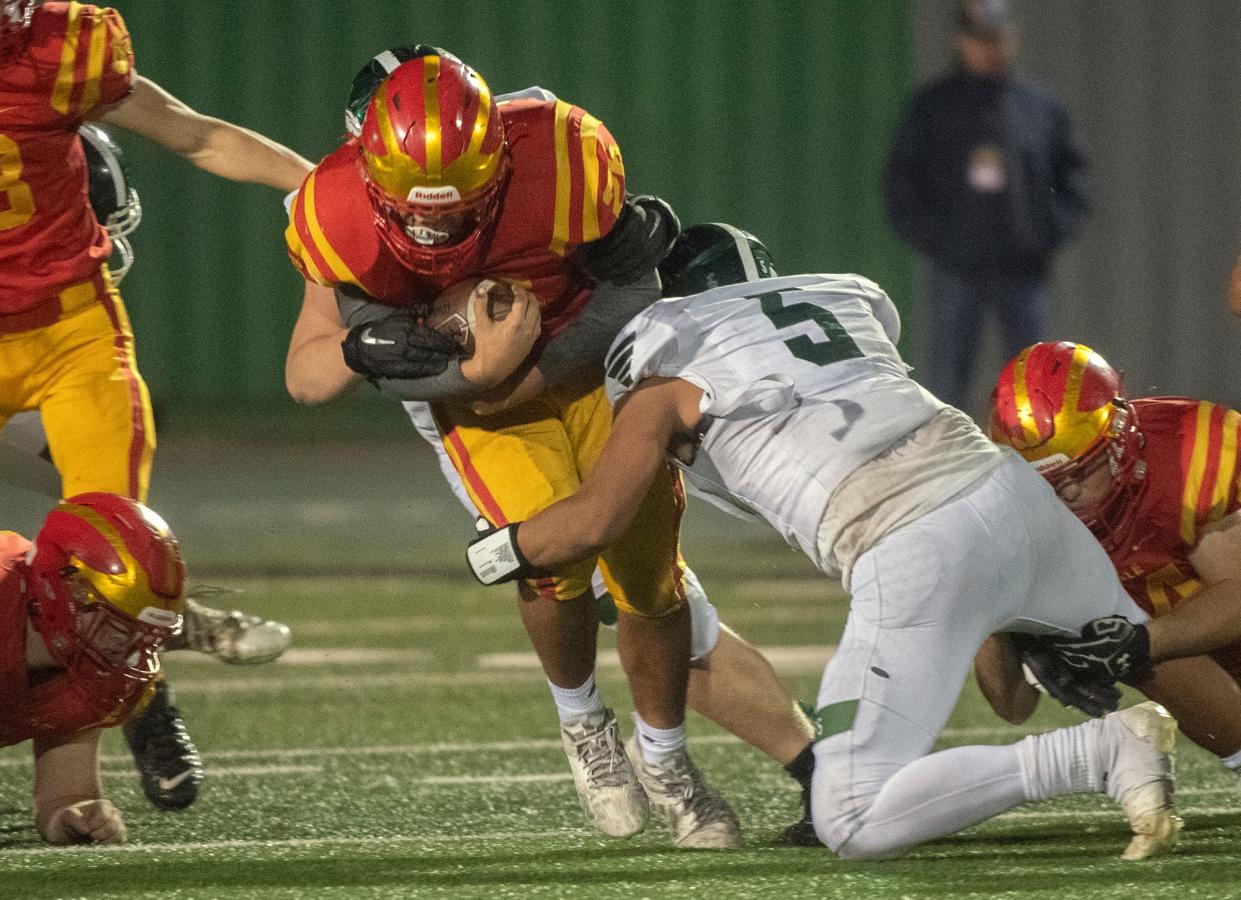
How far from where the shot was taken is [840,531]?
3496 mm

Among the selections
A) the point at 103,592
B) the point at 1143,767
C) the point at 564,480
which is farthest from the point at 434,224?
the point at 1143,767

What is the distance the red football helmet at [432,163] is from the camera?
363 centimetres

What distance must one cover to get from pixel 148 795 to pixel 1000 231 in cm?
550

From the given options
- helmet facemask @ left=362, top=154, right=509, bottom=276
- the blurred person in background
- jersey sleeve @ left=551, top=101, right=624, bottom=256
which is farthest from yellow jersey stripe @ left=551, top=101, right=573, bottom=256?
the blurred person in background

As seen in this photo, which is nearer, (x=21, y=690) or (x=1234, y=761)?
(x=21, y=690)

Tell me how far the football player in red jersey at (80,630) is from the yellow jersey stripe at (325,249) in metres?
0.54

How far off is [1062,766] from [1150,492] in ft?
2.88

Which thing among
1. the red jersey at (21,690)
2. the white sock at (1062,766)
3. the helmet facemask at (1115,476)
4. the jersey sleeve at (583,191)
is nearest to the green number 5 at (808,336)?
the jersey sleeve at (583,191)

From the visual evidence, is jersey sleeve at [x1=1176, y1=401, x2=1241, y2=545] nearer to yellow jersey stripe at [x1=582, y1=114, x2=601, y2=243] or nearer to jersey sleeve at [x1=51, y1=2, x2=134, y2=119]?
yellow jersey stripe at [x1=582, y1=114, x2=601, y2=243]

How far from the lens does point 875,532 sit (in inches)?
137

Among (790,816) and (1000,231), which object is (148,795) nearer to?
(790,816)

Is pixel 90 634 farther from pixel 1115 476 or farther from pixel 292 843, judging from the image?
pixel 1115 476

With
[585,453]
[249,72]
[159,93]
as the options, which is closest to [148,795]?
[585,453]

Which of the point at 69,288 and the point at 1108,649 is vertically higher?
the point at 69,288
